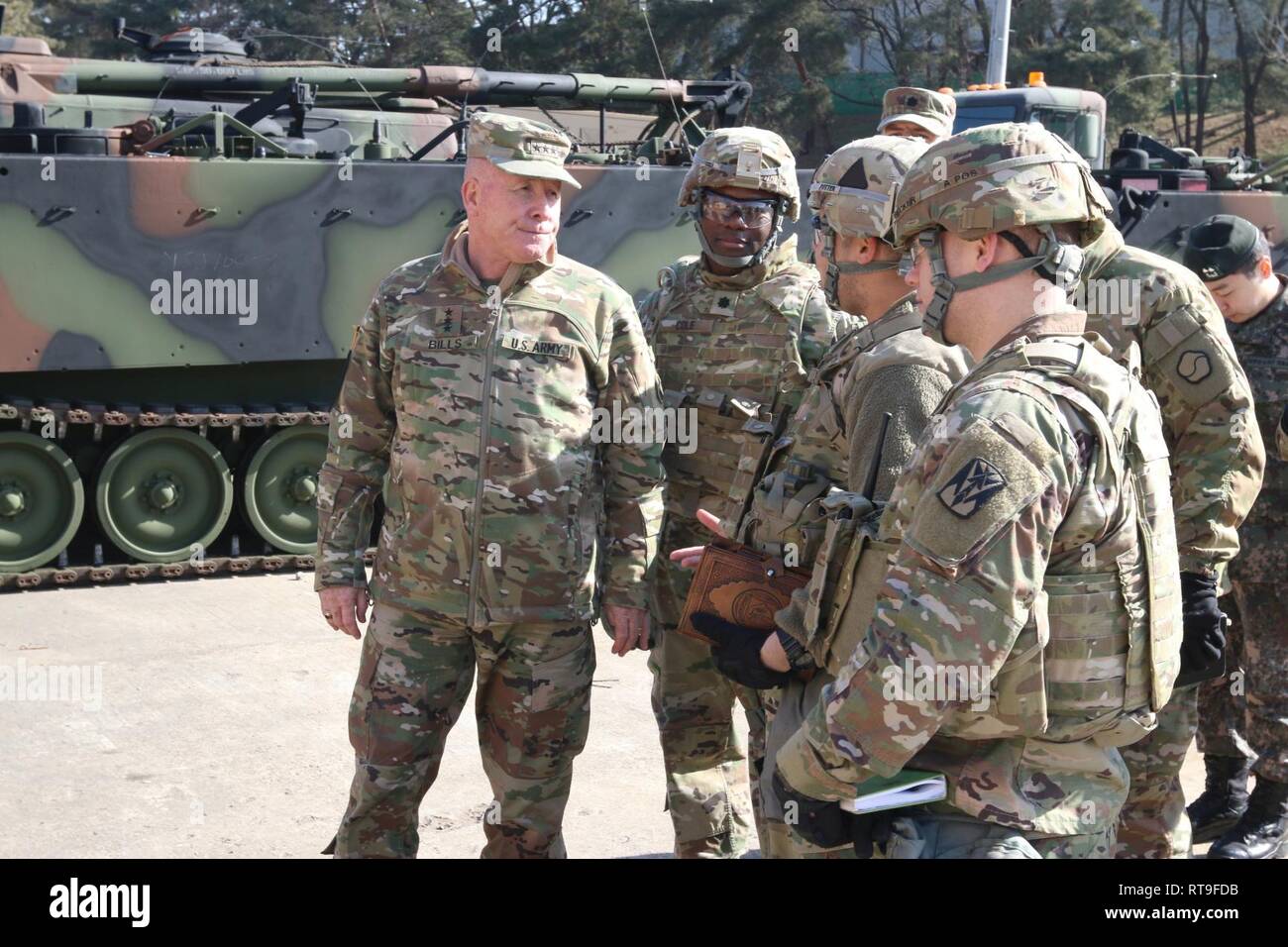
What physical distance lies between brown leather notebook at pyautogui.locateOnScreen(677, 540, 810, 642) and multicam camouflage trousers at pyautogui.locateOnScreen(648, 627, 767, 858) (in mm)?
1044

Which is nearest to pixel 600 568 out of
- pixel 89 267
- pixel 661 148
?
pixel 89 267

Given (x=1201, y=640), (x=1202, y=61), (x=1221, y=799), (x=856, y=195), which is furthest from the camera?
(x=1202, y=61)

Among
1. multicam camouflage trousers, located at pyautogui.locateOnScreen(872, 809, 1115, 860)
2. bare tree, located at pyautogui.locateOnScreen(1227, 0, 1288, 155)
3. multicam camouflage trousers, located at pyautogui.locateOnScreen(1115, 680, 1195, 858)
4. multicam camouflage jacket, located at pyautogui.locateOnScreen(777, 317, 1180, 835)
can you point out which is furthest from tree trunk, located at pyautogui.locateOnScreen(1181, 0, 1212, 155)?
multicam camouflage trousers, located at pyautogui.locateOnScreen(872, 809, 1115, 860)

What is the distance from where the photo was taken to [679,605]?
4.24m

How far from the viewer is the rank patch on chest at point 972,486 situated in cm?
221

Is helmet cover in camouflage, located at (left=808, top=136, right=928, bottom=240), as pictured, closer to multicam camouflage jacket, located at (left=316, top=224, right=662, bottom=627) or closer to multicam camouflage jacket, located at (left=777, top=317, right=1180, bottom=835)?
multicam camouflage jacket, located at (left=316, top=224, right=662, bottom=627)

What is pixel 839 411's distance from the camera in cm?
312

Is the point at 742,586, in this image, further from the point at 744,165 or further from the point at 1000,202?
the point at 744,165

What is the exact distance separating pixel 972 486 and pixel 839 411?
0.91 meters

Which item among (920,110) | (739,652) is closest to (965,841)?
(739,652)

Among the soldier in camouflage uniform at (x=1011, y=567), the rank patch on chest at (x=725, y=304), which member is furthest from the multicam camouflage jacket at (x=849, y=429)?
the rank patch on chest at (x=725, y=304)

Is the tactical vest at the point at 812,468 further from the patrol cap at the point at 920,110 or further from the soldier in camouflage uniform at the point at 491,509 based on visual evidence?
the patrol cap at the point at 920,110

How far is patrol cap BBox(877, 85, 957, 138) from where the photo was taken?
6.25 metres
